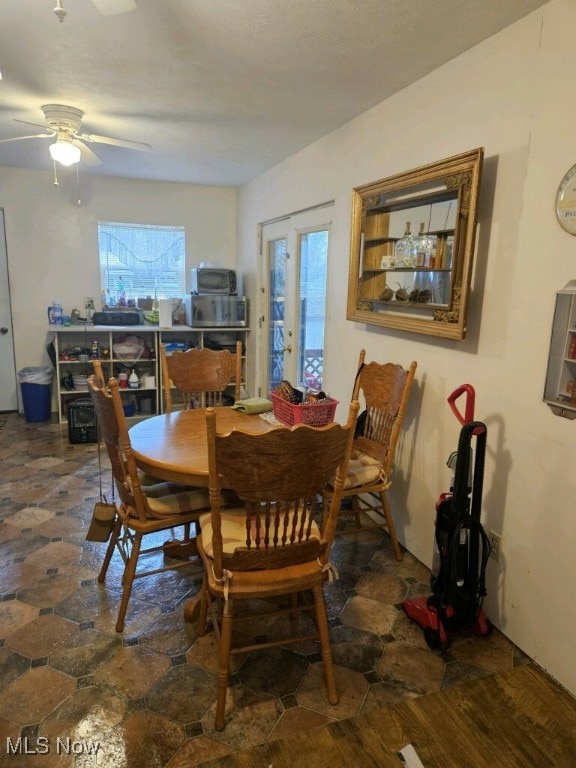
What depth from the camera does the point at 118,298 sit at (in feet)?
16.8

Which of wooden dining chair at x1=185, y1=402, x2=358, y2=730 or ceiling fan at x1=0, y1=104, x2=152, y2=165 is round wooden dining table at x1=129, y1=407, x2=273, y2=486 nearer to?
wooden dining chair at x1=185, y1=402, x2=358, y2=730

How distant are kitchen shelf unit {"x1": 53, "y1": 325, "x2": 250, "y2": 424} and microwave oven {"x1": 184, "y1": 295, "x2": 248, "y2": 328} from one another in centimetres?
7

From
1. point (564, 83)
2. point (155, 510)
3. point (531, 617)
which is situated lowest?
point (531, 617)

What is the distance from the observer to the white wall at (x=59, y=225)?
183 inches

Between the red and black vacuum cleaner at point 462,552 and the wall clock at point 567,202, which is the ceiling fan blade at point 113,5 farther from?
the red and black vacuum cleaner at point 462,552

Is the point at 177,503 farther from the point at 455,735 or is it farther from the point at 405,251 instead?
the point at 405,251

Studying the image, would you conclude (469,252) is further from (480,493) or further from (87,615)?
(87,615)

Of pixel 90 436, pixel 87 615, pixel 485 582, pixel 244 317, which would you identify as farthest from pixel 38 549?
pixel 244 317

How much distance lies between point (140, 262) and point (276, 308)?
1709mm

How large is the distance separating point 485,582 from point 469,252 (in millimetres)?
1401

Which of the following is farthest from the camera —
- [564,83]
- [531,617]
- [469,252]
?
[469,252]

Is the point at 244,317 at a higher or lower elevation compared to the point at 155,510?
higher

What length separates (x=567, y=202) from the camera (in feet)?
5.24

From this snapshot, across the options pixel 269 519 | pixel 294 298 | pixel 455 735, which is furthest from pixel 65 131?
pixel 455 735
